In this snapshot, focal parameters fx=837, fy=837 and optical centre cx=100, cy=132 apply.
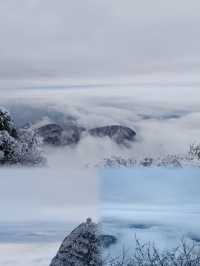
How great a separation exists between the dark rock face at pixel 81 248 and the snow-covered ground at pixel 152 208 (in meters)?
0.04

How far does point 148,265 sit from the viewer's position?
92.5 inches

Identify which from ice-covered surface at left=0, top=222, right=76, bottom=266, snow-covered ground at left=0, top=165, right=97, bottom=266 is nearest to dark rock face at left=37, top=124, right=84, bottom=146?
snow-covered ground at left=0, top=165, right=97, bottom=266

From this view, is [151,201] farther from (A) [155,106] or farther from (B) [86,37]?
(B) [86,37]

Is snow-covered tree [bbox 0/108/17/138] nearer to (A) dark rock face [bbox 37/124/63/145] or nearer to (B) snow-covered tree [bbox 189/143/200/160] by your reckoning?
(A) dark rock face [bbox 37/124/63/145]

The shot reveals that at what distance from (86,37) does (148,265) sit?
2.17ft

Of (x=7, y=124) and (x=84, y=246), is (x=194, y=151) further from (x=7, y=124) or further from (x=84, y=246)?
(x=7, y=124)

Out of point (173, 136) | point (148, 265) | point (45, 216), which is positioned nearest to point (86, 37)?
point (173, 136)

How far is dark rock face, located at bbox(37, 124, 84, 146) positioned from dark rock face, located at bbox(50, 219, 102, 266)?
243 millimetres

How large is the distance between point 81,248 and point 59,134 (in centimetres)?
33

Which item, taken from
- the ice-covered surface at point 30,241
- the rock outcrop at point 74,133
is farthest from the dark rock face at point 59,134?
the ice-covered surface at point 30,241

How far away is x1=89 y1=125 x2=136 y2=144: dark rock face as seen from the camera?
2.31 meters

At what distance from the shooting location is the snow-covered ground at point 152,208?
2.33 m

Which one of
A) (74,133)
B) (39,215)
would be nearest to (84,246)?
(39,215)

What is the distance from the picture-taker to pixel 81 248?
236 cm
